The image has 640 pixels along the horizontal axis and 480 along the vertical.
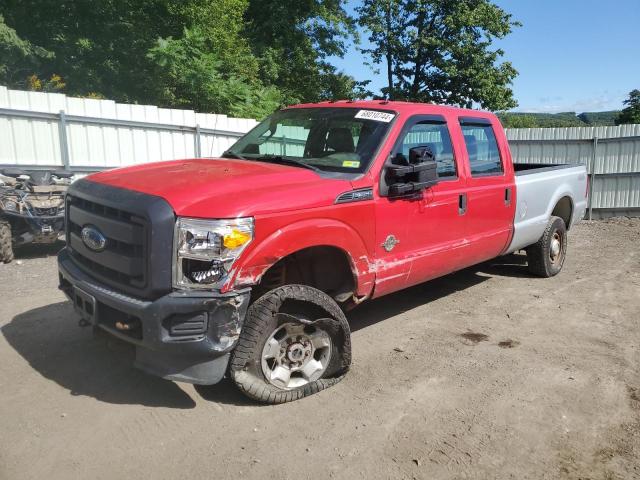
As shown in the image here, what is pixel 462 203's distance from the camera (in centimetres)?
481

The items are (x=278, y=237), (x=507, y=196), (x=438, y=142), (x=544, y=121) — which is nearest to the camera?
(x=278, y=237)

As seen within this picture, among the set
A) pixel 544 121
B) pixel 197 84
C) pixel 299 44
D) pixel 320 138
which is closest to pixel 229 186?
pixel 320 138

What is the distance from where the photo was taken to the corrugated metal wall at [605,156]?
11.9 metres

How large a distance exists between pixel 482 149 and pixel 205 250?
3.36m

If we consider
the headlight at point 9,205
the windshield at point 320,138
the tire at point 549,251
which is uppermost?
the windshield at point 320,138

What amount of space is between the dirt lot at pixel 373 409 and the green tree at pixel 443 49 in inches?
984

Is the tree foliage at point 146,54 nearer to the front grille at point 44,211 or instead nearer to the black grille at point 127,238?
the front grille at point 44,211

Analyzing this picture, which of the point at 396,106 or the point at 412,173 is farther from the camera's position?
the point at 396,106

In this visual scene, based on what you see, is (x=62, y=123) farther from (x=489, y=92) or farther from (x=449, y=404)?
(x=489, y=92)

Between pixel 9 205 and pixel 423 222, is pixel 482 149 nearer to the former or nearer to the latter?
pixel 423 222

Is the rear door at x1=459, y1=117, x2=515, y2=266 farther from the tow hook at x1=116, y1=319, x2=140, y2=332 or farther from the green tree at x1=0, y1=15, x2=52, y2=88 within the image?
the green tree at x1=0, y1=15, x2=52, y2=88

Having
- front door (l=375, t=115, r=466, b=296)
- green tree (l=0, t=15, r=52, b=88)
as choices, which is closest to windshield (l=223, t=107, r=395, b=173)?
front door (l=375, t=115, r=466, b=296)

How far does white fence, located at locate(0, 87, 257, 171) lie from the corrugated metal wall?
7.80 meters

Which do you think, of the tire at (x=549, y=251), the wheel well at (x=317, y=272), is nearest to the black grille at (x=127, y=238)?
the wheel well at (x=317, y=272)
